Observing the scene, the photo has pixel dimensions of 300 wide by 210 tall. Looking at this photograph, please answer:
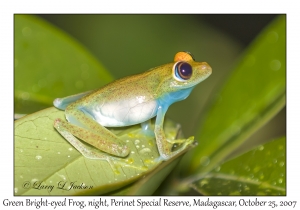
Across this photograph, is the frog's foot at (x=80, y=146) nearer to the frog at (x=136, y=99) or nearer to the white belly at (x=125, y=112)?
the frog at (x=136, y=99)

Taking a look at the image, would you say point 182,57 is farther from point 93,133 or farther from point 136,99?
point 93,133

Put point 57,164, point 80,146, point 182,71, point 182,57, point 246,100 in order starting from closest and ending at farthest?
point 57,164
point 80,146
point 182,71
point 182,57
point 246,100

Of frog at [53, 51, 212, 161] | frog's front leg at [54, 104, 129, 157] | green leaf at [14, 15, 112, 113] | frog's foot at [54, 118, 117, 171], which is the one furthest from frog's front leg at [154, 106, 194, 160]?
green leaf at [14, 15, 112, 113]

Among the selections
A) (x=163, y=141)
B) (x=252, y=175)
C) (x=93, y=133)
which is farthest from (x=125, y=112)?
(x=252, y=175)

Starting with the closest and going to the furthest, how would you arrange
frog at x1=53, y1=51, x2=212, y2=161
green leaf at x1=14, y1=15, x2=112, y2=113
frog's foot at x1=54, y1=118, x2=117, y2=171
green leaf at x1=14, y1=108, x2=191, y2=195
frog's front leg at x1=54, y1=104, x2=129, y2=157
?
green leaf at x1=14, y1=108, x2=191, y2=195 < frog's foot at x1=54, y1=118, x2=117, y2=171 < frog's front leg at x1=54, y1=104, x2=129, y2=157 < frog at x1=53, y1=51, x2=212, y2=161 < green leaf at x1=14, y1=15, x2=112, y2=113

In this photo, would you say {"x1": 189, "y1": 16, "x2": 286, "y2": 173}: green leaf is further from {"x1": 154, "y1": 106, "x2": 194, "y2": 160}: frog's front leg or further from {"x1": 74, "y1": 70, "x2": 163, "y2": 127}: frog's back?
{"x1": 74, "y1": 70, "x2": 163, "y2": 127}: frog's back

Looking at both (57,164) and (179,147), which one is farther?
(179,147)

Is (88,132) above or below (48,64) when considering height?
below

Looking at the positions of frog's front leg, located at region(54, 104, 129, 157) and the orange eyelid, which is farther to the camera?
the orange eyelid
